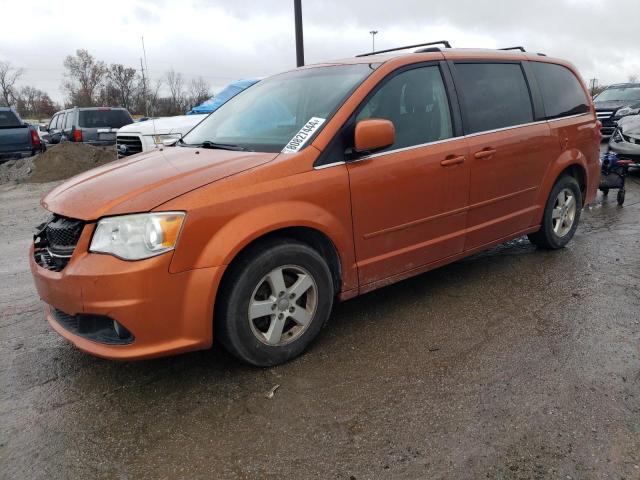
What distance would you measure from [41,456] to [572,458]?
2395 millimetres

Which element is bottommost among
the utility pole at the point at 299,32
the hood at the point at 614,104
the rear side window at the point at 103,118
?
the hood at the point at 614,104

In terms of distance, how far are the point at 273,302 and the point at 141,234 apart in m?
0.83

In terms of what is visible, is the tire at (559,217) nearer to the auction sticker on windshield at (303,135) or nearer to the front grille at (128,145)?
the auction sticker on windshield at (303,135)

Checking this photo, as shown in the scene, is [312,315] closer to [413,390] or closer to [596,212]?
[413,390]

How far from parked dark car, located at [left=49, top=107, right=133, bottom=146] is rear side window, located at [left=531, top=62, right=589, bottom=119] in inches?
506

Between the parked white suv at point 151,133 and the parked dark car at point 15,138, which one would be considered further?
the parked dark car at point 15,138

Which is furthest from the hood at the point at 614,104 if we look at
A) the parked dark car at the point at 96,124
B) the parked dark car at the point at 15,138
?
the parked dark car at the point at 15,138

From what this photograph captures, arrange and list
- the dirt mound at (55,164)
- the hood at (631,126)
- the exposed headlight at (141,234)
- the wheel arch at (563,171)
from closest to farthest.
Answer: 1. the exposed headlight at (141,234)
2. the wheel arch at (563,171)
3. the hood at (631,126)
4. the dirt mound at (55,164)

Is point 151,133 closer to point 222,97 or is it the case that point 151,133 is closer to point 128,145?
point 128,145

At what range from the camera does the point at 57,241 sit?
9.59 ft

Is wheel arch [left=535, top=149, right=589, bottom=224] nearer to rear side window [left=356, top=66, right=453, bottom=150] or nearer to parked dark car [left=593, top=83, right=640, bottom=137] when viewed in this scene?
rear side window [left=356, top=66, right=453, bottom=150]

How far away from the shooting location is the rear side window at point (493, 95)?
13.4ft

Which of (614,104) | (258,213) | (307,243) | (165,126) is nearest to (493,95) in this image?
(307,243)

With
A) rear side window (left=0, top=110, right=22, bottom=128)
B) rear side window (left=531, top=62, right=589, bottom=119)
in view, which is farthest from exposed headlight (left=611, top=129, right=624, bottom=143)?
rear side window (left=0, top=110, right=22, bottom=128)
